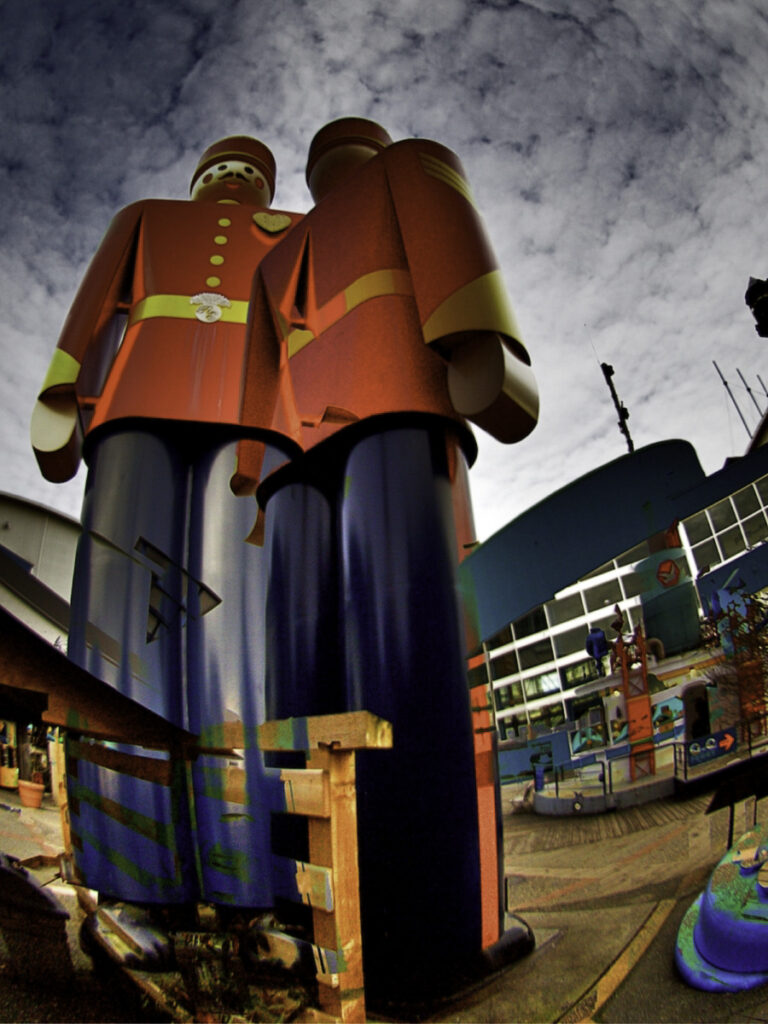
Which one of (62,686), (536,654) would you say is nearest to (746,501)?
(536,654)

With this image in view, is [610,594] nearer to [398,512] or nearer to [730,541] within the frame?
[730,541]

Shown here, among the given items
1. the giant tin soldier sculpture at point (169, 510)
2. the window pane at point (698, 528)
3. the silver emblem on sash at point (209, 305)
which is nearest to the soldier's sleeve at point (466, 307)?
the window pane at point (698, 528)

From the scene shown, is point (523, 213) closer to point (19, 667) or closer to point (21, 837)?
point (19, 667)

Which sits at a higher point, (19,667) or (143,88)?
(143,88)

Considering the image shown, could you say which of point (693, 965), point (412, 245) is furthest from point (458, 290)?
point (693, 965)

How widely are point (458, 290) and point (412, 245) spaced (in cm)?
25

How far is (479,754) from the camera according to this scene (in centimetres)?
128

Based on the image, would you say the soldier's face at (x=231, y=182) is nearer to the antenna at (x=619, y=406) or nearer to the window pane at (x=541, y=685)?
the antenna at (x=619, y=406)

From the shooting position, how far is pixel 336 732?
1065 millimetres

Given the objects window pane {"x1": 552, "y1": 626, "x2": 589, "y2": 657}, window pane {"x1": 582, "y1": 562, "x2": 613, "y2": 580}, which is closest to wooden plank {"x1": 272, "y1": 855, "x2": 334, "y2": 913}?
window pane {"x1": 552, "y1": 626, "x2": 589, "y2": 657}

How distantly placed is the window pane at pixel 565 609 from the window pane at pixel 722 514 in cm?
29

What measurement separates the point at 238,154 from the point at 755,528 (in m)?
2.32

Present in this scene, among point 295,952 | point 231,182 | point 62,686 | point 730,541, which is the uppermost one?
point 231,182

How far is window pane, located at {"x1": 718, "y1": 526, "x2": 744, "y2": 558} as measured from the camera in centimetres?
109
